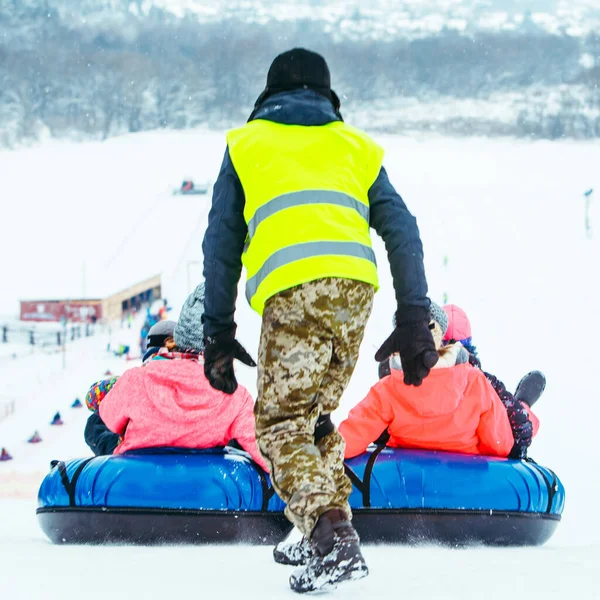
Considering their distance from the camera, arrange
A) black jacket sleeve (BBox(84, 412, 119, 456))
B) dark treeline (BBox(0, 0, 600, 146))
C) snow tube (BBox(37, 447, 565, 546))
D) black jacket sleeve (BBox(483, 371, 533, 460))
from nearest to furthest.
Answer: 1. snow tube (BBox(37, 447, 565, 546))
2. black jacket sleeve (BBox(483, 371, 533, 460))
3. black jacket sleeve (BBox(84, 412, 119, 456))
4. dark treeline (BBox(0, 0, 600, 146))

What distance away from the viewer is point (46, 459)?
5129mm

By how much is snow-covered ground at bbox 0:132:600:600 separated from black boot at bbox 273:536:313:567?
0.13ft

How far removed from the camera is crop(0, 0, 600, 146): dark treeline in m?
69.9

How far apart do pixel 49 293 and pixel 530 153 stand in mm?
33491

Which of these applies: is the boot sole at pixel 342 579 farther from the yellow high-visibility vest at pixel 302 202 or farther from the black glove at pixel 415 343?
the yellow high-visibility vest at pixel 302 202

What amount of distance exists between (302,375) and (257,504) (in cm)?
82

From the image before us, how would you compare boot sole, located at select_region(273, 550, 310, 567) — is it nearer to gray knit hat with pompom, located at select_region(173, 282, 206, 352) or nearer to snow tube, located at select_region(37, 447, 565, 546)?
snow tube, located at select_region(37, 447, 565, 546)

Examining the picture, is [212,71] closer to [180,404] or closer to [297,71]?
[180,404]

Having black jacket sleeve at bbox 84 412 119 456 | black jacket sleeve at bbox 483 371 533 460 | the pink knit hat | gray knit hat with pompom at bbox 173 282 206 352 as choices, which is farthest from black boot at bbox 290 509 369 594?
the pink knit hat

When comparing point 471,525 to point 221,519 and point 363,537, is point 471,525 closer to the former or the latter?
point 363,537

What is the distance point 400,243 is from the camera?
1.70 metres

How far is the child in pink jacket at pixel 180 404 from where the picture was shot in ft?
7.67

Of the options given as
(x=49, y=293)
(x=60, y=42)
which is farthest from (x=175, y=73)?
(x=49, y=293)

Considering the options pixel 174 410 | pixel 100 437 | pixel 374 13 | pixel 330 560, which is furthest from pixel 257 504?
pixel 374 13
